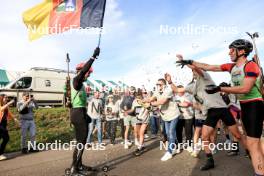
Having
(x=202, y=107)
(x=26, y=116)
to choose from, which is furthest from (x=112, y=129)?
(x=202, y=107)

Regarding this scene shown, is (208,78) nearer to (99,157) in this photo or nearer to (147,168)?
(147,168)

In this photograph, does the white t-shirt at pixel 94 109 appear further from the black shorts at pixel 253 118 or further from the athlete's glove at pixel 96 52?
the black shorts at pixel 253 118

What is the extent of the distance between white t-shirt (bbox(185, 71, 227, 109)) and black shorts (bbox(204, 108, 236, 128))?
119 mm

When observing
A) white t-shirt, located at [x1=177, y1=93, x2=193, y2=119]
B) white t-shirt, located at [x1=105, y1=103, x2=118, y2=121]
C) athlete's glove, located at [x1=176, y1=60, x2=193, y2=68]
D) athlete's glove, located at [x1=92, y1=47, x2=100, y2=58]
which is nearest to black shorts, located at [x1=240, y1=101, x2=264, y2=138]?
athlete's glove, located at [x1=176, y1=60, x2=193, y2=68]

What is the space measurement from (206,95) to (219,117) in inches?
22.9

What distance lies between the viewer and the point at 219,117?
6.36 metres

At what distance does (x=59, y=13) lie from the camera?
305 inches

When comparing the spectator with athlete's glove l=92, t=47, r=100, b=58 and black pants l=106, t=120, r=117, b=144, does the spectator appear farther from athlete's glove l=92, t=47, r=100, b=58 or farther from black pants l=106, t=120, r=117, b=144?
athlete's glove l=92, t=47, r=100, b=58

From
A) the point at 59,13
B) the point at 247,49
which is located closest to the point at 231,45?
the point at 247,49

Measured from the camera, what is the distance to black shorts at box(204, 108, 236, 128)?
626 centimetres

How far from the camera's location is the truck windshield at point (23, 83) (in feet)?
71.9

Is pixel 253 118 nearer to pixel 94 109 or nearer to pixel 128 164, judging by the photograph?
pixel 128 164

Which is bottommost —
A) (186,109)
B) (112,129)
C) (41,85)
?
(112,129)

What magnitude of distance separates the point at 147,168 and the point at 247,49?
11.3ft
